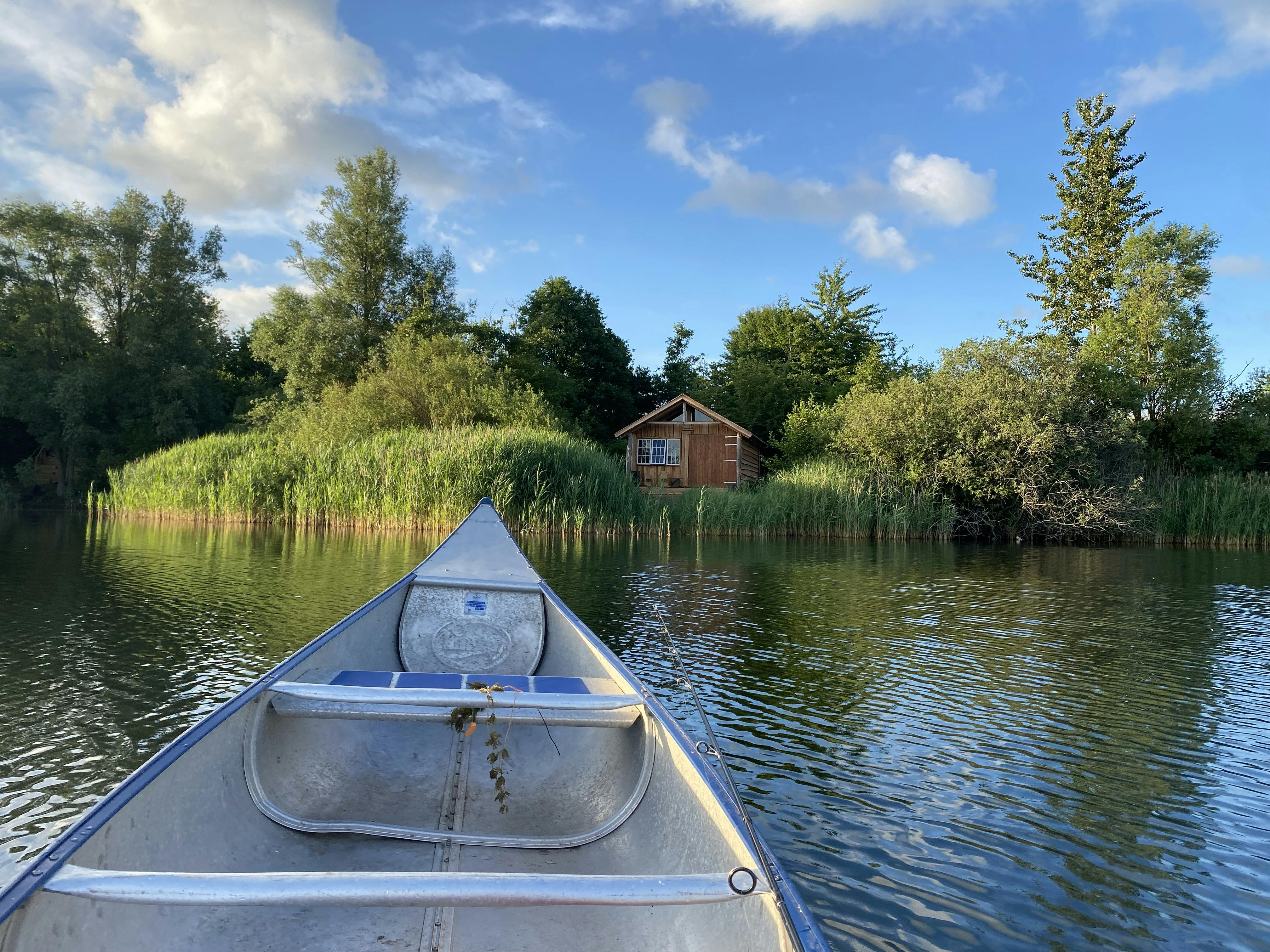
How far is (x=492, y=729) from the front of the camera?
3.46 metres

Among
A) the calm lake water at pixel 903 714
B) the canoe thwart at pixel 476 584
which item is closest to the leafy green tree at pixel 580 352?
the calm lake water at pixel 903 714

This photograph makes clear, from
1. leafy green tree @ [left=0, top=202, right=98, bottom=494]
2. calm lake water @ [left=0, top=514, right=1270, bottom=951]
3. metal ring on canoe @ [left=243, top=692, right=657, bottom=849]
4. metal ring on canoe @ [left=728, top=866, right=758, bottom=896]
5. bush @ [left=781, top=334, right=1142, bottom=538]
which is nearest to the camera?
metal ring on canoe @ [left=728, top=866, right=758, bottom=896]

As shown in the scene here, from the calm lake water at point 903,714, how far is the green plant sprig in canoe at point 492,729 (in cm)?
121

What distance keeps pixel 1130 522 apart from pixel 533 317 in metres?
27.1

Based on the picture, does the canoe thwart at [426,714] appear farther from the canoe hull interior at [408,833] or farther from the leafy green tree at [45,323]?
the leafy green tree at [45,323]

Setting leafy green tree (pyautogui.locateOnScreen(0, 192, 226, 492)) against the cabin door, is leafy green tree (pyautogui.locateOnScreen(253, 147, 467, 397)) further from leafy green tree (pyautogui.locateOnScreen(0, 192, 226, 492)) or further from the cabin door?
the cabin door

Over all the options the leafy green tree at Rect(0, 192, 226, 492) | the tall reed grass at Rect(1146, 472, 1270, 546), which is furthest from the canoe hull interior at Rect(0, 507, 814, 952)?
the leafy green tree at Rect(0, 192, 226, 492)

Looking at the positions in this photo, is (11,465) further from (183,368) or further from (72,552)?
(72,552)

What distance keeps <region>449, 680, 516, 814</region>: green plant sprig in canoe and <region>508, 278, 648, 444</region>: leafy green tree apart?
32.1m

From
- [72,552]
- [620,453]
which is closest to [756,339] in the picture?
[620,453]

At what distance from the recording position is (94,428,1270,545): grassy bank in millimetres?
18422

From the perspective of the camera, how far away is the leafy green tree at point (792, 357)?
35.1m

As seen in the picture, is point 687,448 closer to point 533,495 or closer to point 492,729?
point 533,495

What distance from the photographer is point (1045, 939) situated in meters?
2.75
